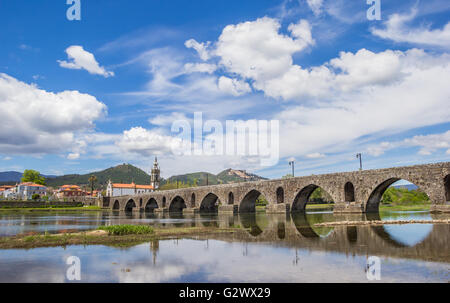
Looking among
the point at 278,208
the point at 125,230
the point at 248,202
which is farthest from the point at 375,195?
the point at 125,230

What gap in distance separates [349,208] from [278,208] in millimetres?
11429

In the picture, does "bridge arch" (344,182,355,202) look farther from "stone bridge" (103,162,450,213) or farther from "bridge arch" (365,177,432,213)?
"bridge arch" (365,177,432,213)

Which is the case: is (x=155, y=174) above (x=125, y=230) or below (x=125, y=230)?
Result: above

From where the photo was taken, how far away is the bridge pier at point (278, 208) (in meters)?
48.2

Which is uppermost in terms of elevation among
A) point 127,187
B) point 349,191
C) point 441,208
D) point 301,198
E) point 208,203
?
point 127,187

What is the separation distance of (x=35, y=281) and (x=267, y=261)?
21.7 ft

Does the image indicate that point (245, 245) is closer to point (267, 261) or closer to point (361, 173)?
point (267, 261)

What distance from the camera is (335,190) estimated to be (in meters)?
42.7

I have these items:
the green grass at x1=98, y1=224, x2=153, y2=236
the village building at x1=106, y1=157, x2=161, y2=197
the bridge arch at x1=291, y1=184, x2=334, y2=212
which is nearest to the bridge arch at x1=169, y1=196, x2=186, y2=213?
the bridge arch at x1=291, y1=184, x2=334, y2=212

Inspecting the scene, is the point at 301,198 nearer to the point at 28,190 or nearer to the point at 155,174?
the point at 155,174

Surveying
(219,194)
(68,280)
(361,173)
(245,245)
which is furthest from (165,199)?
(68,280)

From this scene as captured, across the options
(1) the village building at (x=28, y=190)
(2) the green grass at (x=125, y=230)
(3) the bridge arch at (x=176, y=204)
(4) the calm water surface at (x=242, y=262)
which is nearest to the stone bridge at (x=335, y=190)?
(3) the bridge arch at (x=176, y=204)

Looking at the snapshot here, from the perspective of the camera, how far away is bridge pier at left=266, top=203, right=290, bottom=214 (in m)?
48.2
